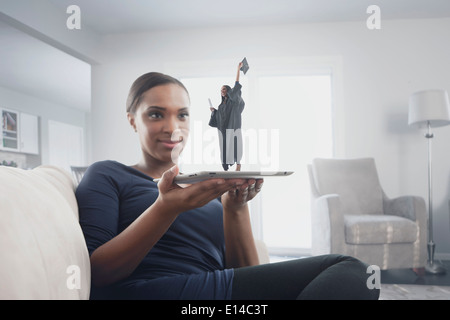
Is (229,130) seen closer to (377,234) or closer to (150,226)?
(150,226)

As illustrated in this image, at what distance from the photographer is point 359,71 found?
4.25 m

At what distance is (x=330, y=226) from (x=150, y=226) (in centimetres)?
235

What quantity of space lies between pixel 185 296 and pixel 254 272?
16 cm

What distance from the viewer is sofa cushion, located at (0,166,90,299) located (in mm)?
516

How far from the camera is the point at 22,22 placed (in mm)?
3377

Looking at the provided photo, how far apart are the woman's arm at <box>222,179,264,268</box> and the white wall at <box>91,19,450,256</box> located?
3417 millimetres

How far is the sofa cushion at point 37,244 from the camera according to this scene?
0.52m

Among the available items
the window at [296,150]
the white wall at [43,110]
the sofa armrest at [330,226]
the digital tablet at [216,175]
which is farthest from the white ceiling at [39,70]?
the digital tablet at [216,175]

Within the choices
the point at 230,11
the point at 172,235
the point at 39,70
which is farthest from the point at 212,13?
the point at 172,235

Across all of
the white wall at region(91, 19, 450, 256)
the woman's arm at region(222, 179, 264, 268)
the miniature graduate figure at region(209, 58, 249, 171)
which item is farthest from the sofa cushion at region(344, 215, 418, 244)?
the miniature graduate figure at region(209, 58, 249, 171)

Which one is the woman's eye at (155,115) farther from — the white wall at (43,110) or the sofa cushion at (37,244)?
the white wall at (43,110)

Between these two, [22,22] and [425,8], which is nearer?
[22,22]
